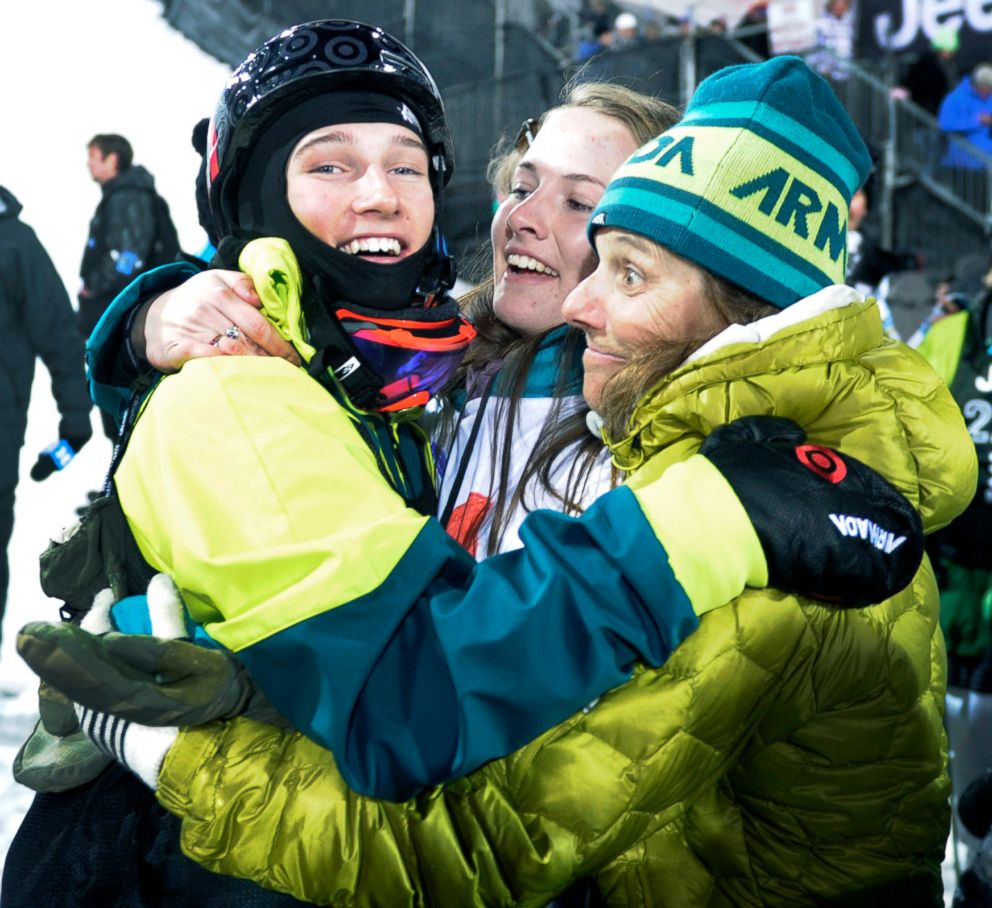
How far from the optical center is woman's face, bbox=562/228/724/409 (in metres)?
1.66

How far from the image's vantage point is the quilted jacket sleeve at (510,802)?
1.33 meters

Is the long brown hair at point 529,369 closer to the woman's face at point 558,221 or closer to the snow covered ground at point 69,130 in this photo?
the woman's face at point 558,221

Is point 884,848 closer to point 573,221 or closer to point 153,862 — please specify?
point 153,862

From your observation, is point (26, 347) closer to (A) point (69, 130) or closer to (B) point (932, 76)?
(A) point (69, 130)

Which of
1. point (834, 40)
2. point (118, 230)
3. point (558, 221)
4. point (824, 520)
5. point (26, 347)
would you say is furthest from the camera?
point (834, 40)

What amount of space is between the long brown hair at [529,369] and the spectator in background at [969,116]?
8.20m

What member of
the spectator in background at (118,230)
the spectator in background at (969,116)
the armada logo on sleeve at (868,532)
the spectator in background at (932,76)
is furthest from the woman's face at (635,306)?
the spectator in background at (932,76)

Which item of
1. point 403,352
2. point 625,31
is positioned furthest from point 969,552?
point 625,31

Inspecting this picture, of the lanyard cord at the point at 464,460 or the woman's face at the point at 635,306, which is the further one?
the lanyard cord at the point at 464,460

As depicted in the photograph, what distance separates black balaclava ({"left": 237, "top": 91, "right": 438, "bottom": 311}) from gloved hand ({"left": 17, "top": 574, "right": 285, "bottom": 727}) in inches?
21.9

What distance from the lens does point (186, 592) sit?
142 centimetres

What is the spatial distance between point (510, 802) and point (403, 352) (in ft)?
1.98

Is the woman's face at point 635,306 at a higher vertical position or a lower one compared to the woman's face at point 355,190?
lower

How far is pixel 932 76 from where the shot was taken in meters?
10.5
